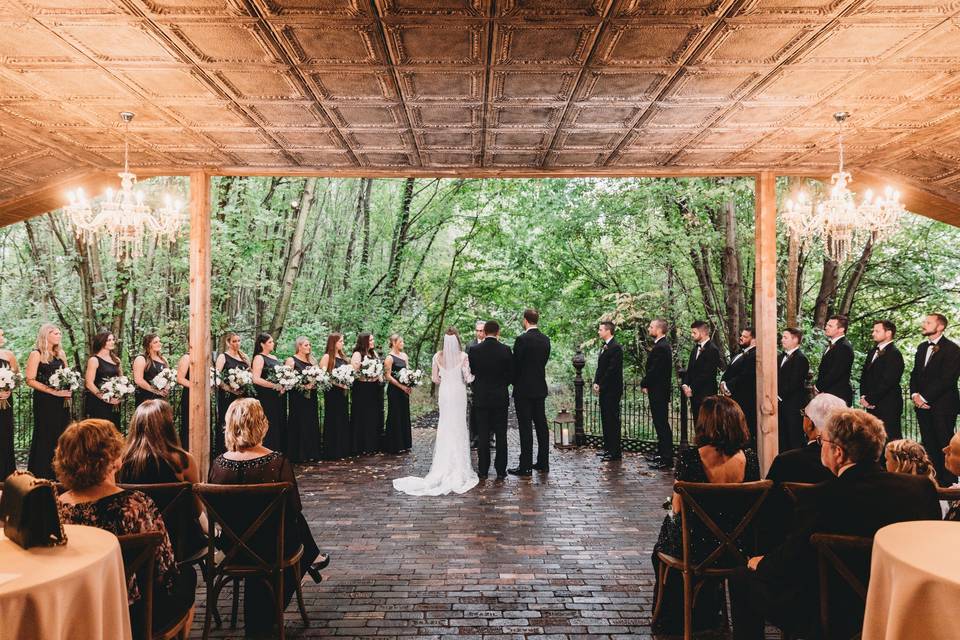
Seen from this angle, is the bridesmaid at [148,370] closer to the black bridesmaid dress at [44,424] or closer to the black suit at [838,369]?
the black bridesmaid dress at [44,424]

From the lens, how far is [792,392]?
8.16 m

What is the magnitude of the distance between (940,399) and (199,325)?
8.69m

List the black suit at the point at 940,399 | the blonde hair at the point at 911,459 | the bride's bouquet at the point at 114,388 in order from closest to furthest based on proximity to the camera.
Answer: the blonde hair at the point at 911,459 → the black suit at the point at 940,399 → the bride's bouquet at the point at 114,388

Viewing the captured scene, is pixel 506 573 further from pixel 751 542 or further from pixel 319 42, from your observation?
pixel 319 42

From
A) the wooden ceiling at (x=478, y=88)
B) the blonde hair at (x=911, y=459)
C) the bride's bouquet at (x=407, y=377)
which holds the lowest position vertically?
the blonde hair at (x=911, y=459)

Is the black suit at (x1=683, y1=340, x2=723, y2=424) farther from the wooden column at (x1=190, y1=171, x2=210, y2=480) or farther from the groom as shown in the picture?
A: the wooden column at (x1=190, y1=171, x2=210, y2=480)

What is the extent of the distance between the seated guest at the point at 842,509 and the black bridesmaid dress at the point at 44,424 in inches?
315

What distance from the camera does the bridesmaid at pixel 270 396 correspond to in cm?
830

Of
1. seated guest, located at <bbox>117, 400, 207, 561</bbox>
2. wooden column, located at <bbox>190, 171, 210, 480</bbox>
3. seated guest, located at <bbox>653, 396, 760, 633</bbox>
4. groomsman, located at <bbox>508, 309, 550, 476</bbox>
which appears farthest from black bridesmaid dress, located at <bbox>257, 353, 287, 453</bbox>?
seated guest, located at <bbox>653, 396, 760, 633</bbox>

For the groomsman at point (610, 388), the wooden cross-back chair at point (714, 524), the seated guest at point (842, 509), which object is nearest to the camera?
the seated guest at point (842, 509)

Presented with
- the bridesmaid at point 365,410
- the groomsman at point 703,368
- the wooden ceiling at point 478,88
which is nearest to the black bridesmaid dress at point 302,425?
the bridesmaid at point 365,410

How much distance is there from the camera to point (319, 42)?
4008 millimetres

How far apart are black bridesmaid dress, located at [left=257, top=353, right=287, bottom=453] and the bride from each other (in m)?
2.03

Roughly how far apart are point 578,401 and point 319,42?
7.09 m
